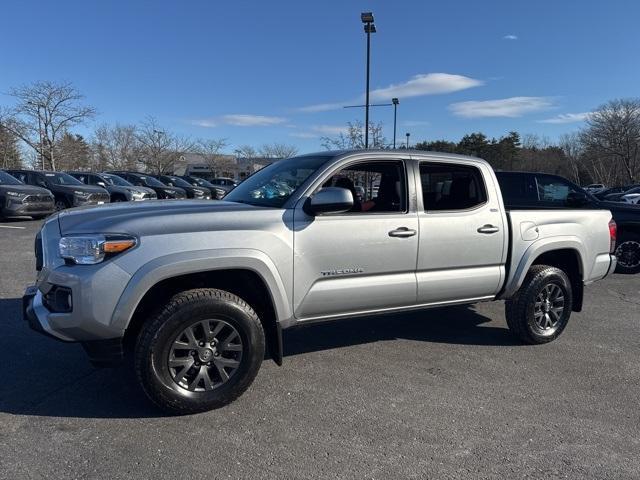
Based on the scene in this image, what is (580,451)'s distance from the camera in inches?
121

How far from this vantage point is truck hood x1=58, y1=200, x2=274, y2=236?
325cm

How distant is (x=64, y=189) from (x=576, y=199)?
14.8 meters

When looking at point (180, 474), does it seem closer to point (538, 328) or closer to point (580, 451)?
point (580, 451)

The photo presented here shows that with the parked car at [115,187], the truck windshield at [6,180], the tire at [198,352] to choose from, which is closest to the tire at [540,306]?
the tire at [198,352]

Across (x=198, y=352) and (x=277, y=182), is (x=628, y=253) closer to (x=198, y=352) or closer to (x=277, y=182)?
(x=277, y=182)

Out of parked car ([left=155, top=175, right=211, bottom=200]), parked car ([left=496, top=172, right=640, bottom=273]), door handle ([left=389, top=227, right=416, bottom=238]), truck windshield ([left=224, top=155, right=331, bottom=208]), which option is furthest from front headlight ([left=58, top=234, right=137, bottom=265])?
parked car ([left=155, top=175, right=211, bottom=200])

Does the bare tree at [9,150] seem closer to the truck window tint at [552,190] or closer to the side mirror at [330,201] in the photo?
the truck window tint at [552,190]

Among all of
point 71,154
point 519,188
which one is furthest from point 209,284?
point 71,154

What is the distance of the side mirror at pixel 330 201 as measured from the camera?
3648 millimetres

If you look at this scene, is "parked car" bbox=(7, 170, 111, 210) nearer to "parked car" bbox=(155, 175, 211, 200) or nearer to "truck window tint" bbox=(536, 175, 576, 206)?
"parked car" bbox=(155, 175, 211, 200)

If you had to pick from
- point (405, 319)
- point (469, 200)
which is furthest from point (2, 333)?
point (469, 200)

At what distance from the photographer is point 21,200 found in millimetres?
14102

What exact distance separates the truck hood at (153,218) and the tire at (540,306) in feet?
9.08

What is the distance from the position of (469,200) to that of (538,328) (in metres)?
1.51
